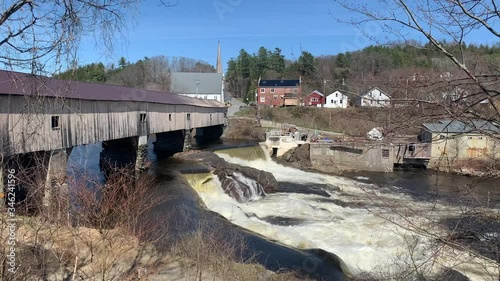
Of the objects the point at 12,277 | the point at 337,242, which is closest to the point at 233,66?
the point at 337,242

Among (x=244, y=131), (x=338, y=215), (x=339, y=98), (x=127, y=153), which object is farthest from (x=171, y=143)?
(x=339, y=98)

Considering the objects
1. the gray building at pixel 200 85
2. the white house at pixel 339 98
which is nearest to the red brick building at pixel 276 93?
the gray building at pixel 200 85

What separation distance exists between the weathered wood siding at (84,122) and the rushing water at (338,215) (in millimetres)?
5158

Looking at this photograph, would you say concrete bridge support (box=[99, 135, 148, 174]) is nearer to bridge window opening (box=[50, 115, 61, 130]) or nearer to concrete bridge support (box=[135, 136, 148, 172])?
concrete bridge support (box=[135, 136, 148, 172])

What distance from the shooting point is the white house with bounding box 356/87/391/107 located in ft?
8.04

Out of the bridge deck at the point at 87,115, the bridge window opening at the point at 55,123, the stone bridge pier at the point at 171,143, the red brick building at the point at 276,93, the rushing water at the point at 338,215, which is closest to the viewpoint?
the bridge deck at the point at 87,115

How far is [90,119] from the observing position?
1398cm

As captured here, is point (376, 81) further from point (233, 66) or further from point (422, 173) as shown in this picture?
point (233, 66)

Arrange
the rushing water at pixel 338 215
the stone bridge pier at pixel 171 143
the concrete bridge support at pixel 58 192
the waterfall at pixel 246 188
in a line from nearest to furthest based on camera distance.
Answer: the concrete bridge support at pixel 58 192, the rushing water at pixel 338 215, the waterfall at pixel 246 188, the stone bridge pier at pixel 171 143

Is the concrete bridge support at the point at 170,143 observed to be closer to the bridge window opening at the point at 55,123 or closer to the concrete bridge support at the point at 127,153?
the concrete bridge support at the point at 127,153

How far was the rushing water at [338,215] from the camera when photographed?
9602mm

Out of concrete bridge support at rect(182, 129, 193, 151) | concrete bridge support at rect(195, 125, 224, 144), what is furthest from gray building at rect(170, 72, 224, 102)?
concrete bridge support at rect(182, 129, 193, 151)

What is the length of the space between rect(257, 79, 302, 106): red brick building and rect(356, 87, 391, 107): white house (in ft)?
160

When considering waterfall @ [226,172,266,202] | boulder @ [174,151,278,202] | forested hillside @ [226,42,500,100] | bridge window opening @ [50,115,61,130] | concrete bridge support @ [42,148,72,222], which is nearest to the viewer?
forested hillside @ [226,42,500,100]
